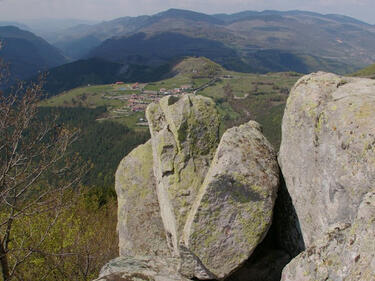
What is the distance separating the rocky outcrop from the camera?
12.9 meters

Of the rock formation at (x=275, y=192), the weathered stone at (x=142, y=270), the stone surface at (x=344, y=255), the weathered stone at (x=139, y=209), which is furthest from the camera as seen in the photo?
the weathered stone at (x=139, y=209)

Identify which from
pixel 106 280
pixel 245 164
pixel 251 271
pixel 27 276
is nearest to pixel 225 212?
pixel 245 164

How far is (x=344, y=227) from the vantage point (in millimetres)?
9000

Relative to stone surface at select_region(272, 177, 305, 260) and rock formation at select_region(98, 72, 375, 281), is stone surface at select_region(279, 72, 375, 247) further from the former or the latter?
stone surface at select_region(272, 177, 305, 260)

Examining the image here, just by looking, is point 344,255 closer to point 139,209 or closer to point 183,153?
point 183,153

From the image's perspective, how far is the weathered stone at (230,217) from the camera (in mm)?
12797

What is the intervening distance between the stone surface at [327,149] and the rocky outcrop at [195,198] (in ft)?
4.70

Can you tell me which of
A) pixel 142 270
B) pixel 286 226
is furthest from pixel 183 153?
pixel 286 226

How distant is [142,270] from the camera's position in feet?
48.5

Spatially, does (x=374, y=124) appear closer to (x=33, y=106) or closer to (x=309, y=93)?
(x=309, y=93)

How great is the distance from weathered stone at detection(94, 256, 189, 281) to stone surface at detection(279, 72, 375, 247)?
663 centimetres

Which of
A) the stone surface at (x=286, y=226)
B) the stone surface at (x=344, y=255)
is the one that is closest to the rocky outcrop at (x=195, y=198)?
the stone surface at (x=286, y=226)

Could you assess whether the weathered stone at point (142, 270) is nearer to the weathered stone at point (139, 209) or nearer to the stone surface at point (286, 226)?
the weathered stone at point (139, 209)

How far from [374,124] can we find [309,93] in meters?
3.64
